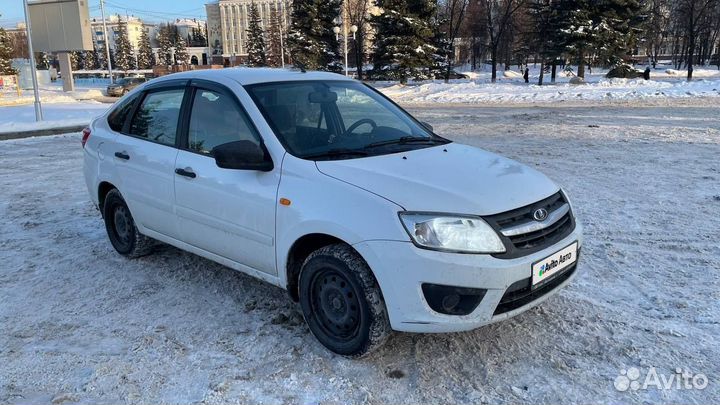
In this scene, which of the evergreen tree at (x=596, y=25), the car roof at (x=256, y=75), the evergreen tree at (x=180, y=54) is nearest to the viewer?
the car roof at (x=256, y=75)

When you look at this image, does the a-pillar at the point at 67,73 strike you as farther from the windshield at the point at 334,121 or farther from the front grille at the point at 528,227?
the front grille at the point at 528,227

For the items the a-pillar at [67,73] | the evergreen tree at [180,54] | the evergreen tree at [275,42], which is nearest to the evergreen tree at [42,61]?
the evergreen tree at [180,54]

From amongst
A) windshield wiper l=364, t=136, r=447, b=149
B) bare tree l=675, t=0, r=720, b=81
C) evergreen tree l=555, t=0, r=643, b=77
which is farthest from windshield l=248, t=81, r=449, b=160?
bare tree l=675, t=0, r=720, b=81

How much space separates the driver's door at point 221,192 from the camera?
11.9 feet

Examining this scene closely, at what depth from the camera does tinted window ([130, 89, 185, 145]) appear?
4.46 m

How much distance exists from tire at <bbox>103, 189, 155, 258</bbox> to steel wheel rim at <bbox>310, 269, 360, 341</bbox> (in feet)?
7.72

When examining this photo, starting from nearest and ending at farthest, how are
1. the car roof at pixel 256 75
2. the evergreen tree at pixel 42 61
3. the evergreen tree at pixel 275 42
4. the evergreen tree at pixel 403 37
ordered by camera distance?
the car roof at pixel 256 75 < the evergreen tree at pixel 403 37 < the evergreen tree at pixel 275 42 < the evergreen tree at pixel 42 61

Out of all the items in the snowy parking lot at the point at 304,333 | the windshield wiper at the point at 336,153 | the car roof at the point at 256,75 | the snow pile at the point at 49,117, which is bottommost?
the snowy parking lot at the point at 304,333

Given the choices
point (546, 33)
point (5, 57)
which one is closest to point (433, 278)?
point (546, 33)

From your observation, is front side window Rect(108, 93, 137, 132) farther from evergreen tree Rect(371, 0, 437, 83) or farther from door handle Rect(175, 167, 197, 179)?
evergreen tree Rect(371, 0, 437, 83)

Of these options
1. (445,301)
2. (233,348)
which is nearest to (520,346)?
(445,301)

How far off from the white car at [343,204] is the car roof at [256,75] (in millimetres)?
19

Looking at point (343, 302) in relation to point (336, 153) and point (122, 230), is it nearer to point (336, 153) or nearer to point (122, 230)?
point (336, 153)

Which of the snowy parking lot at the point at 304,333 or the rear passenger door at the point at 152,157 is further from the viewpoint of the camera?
the rear passenger door at the point at 152,157
